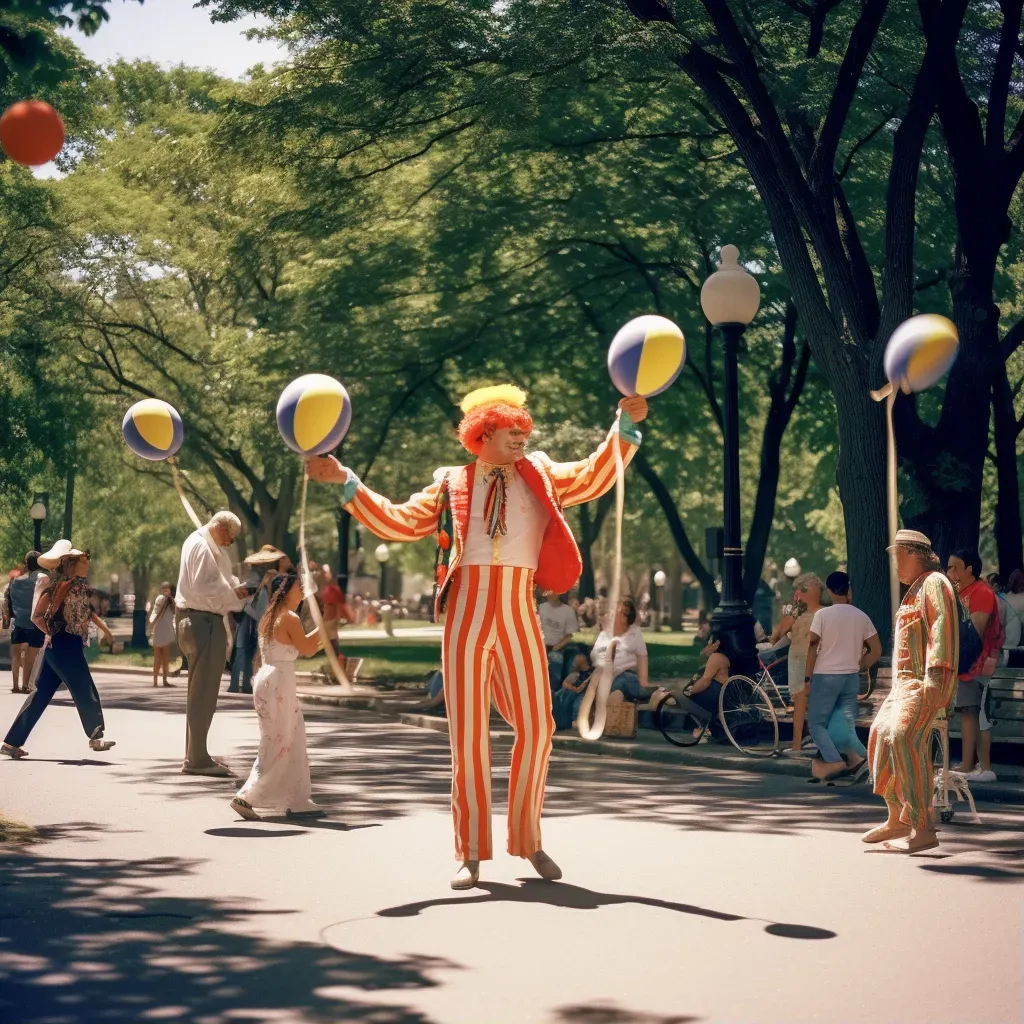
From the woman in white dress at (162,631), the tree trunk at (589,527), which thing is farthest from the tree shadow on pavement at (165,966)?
the tree trunk at (589,527)

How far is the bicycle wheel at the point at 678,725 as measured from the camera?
618 inches

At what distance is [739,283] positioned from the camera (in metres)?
16.3

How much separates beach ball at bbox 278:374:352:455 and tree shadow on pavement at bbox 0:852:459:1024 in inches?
89.6

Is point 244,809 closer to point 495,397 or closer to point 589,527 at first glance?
point 495,397

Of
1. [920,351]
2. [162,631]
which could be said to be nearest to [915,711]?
[920,351]

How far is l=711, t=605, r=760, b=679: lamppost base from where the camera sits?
1633 centimetres

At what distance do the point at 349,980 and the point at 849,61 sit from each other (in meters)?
11.9

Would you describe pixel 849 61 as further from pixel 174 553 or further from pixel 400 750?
pixel 174 553

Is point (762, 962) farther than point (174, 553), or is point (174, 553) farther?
point (174, 553)

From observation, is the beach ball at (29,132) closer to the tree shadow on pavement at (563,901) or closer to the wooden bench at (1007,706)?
the tree shadow on pavement at (563,901)

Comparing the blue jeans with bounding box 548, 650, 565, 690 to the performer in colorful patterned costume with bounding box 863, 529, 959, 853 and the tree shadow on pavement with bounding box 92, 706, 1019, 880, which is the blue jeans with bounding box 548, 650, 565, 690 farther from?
the performer in colorful patterned costume with bounding box 863, 529, 959, 853

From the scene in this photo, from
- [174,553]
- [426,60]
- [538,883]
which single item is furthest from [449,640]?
[174,553]

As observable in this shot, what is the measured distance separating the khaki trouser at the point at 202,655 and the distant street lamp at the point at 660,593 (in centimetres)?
5722

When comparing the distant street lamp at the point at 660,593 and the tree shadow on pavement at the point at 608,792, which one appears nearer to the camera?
the tree shadow on pavement at the point at 608,792
